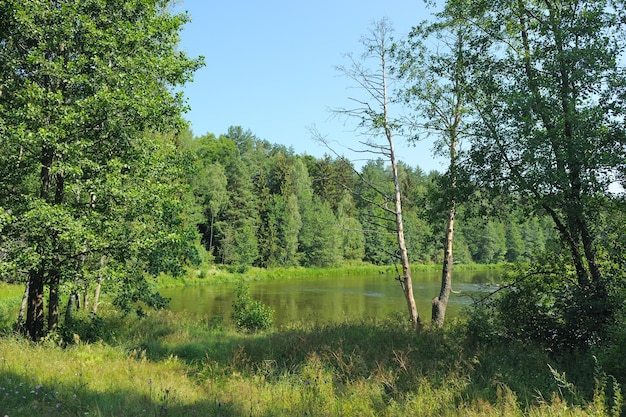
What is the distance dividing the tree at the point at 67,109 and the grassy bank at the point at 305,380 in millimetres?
2001

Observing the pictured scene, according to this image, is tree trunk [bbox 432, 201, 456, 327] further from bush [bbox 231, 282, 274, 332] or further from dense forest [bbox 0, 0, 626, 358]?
bush [bbox 231, 282, 274, 332]

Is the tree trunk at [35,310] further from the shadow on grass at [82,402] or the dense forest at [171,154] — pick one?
the shadow on grass at [82,402]

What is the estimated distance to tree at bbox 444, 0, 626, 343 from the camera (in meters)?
7.12

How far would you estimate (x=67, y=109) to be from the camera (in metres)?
8.36

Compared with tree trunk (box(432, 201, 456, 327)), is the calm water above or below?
below

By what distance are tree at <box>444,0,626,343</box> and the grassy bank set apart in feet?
6.48

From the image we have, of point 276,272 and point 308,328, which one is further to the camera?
point 276,272

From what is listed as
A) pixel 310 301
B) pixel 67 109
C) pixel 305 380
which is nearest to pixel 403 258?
pixel 305 380

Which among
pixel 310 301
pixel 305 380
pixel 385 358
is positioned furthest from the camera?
pixel 310 301

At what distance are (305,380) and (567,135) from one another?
6.06m

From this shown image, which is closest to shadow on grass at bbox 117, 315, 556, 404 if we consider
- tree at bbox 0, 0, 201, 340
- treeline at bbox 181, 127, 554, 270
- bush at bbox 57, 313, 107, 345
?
bush at bbox 57, 313, 107, 345

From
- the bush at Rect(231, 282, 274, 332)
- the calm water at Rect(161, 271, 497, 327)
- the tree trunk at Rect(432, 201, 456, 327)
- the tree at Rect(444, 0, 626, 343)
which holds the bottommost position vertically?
the calm water at Rect(161, 271, 497, 327)

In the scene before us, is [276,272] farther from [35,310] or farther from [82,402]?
[82,402]

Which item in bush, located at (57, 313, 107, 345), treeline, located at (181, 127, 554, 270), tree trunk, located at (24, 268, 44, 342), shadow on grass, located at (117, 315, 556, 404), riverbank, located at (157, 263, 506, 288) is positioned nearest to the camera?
shadow on grass, located at (117, 315, 556, 404)
